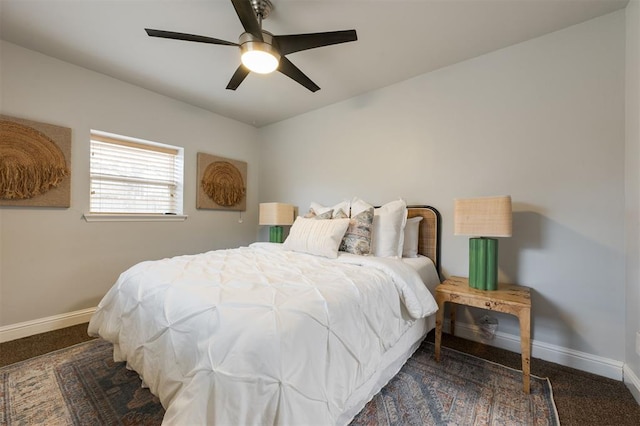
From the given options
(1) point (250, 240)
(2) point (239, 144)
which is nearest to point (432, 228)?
(1) point (250, 240)

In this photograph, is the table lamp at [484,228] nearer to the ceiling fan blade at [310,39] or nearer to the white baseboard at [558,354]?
the white baseboard at [558,354]

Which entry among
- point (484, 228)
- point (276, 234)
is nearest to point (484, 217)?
point (484, 228)

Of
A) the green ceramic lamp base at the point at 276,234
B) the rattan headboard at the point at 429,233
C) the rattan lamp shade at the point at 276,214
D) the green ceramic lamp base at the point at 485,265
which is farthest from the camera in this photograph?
the green ceramic lamp base at the point at 276,234

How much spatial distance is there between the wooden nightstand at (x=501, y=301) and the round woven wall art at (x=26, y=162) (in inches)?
139

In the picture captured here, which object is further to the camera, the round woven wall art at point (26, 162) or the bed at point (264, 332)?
the round woven wall art at point (26, 162)

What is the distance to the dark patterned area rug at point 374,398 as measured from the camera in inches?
53.3

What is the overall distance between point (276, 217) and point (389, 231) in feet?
5.38

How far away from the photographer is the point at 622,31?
1785mm

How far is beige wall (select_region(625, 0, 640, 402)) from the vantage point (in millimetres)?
1566

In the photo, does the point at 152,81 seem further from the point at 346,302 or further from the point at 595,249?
the point at 595,249

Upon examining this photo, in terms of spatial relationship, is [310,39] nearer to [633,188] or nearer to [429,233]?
[429,233]

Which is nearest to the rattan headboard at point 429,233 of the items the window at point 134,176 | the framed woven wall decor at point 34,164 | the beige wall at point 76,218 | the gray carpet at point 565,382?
the gray carpet at point 565,382

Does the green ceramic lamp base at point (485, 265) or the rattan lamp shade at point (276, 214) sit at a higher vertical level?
the rattan lamp shade at point (276, 214)

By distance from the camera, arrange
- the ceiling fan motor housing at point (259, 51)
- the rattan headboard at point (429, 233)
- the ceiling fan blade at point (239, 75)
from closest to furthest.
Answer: the ceiling fan motor housing at point (259, 51), the ceiling fan blade at point (239, 75), the rattan headboard at point (429, 233)
